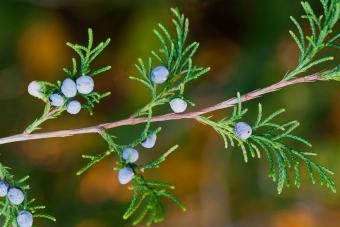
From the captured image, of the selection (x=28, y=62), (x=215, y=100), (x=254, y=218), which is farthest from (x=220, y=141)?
(x=28, y=62)

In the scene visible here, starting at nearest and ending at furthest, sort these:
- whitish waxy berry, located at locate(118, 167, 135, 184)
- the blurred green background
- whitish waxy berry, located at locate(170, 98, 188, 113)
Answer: whitish waxy berry, located at locate(118, 167, 135, 184)
whitish waxy berry, located at locate(170, 98, 188, 113)
the blurred green background

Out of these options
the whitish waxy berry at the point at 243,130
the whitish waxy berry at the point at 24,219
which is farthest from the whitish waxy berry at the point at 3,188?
the whitish waxy berry at the point at 243,130

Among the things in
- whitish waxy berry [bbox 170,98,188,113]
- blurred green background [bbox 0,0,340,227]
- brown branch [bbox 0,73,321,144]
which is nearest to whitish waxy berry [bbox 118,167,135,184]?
brown branch [bbox 0,73,321,144]

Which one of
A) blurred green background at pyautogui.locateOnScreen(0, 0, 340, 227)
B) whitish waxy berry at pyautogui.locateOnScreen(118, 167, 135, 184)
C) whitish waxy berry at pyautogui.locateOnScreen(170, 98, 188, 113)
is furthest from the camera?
blurred green background at pyautogui.locateOnScreen(0, 0, 340, 227)

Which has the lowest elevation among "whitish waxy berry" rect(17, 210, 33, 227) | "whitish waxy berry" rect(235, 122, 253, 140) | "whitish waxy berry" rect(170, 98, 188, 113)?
"whitish waxy berry" rect(17, 210, 33, 227)

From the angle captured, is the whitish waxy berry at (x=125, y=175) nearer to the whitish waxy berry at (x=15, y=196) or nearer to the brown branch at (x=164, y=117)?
the brown branch at (x=164, y=117)

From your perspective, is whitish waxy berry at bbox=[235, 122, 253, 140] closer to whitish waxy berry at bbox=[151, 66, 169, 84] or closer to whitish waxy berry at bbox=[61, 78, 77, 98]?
whitish waxy berry at bbox=[151, 66, 169, 84]

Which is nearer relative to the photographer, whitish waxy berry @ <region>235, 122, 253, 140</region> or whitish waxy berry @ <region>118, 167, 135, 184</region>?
whitish waxy berry @ <region>118, 167, 135, 184</region>

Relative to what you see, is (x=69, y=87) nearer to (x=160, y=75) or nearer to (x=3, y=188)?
(x=160, y=75)
